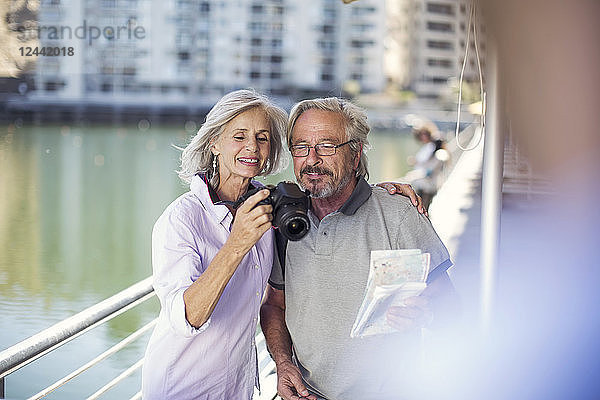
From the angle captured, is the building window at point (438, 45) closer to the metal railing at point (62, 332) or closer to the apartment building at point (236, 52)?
the apartment building at point (236, 52)

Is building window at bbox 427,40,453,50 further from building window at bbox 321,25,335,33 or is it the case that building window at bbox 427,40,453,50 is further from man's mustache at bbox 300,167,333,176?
man's mustache at bbox 300,167,333,176

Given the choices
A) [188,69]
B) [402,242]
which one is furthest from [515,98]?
[188,69]

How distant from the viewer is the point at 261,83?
60.6m

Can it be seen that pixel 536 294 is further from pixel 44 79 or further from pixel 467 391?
pixel 44 79

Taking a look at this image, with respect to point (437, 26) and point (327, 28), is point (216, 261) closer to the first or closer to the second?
point (327, 28)

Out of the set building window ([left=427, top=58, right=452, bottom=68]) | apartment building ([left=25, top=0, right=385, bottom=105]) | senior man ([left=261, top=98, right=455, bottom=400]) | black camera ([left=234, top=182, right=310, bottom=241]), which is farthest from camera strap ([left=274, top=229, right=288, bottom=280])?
building window ([left=427, top=58, right=452, bottom=68])

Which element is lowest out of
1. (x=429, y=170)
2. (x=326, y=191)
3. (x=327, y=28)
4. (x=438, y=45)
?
(x=429, y=170)

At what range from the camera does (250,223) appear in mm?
1571

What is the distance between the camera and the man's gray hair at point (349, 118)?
195 centimetres

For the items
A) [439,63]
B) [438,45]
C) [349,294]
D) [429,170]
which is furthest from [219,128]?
[438,45]

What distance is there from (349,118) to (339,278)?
0.40 m

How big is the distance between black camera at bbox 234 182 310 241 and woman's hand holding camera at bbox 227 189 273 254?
2cm

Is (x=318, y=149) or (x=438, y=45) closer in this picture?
(x=318, y=149)

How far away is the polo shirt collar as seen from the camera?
1.87 metres
